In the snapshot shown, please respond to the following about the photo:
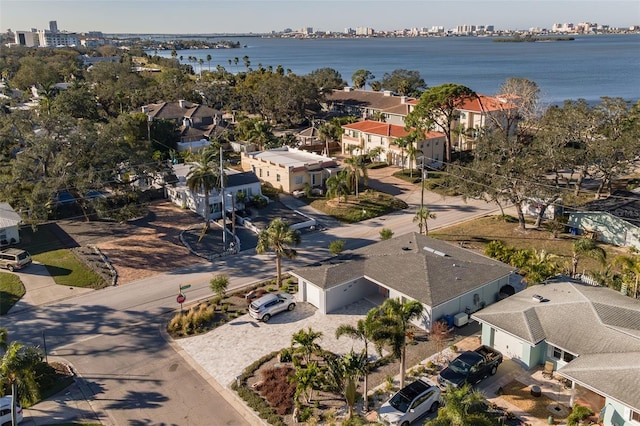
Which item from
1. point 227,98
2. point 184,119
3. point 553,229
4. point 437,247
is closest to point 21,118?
point 184,119

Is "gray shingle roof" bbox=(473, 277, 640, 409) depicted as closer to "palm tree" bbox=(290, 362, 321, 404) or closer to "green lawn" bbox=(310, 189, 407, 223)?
"palm tree" bbox=(290, 362, 321, 404)

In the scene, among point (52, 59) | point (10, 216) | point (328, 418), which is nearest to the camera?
point (328, 418)

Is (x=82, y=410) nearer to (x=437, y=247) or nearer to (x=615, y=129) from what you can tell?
(x=437, y=247)

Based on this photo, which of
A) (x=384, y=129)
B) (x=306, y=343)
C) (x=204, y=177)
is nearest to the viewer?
(x=306, y=343)

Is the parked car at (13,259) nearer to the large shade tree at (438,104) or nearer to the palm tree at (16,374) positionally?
the palm tree at (16,374)

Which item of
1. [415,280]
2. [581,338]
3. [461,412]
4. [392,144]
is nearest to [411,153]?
[392,144]

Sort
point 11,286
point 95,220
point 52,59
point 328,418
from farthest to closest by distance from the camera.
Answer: point 52,59 < point 95,220 < point 11,286 < point 328,418

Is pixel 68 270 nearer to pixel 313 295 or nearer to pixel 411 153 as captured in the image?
pixel 313 295
